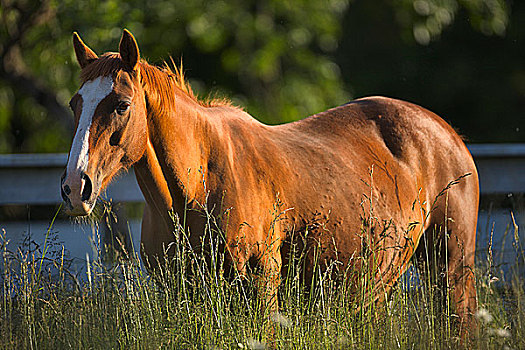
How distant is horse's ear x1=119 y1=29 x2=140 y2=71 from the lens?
2.64 metres

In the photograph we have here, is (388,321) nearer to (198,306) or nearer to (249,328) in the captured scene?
(249,328)

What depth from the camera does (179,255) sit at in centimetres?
268

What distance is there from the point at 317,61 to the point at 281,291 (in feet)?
15.8

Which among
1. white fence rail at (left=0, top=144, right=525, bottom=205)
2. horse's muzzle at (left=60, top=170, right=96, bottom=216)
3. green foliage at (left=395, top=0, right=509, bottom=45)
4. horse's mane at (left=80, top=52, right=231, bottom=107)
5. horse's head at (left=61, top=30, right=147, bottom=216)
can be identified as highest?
green foliage at (left=395, top=0, right=509, bottom=45)

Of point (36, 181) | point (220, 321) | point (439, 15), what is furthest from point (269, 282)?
point (439, 15)

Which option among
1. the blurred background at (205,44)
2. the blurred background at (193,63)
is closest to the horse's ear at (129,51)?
the blurred background at (193,63)

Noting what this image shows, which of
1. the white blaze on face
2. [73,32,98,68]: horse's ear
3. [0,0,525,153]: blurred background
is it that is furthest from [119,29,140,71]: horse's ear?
[0,0,525,153]: blurred background

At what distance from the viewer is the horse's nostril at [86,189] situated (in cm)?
249

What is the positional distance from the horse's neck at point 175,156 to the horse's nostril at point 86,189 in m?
0.33

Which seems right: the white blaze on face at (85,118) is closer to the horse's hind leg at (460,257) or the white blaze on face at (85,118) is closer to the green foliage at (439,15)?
the horse's hind leg at (460,257)

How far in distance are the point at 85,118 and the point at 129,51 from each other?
0.35 m

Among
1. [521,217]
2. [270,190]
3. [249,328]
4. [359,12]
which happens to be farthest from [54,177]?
[359,12]

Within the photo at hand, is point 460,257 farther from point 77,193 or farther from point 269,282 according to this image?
point 77,193

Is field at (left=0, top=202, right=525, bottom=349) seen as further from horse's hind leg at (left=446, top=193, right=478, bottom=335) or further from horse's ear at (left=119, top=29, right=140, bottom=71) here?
horse's ear at (left=119, top=29, right=140, bottom=71)
